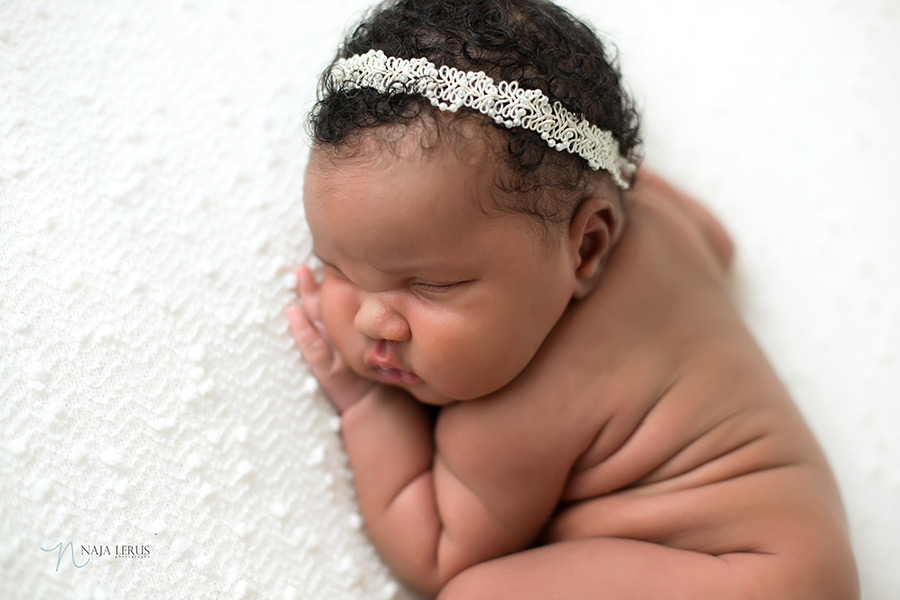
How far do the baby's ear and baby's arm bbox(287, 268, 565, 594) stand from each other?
27cm

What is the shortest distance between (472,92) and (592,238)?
0.35 m

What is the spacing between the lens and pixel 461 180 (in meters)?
1.04

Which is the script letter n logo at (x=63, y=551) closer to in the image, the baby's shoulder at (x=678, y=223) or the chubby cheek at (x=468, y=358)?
the chubby cheek at (x=468, y=358)

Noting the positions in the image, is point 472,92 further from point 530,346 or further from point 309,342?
point 309,342

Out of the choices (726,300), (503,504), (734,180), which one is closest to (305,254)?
(503,504)

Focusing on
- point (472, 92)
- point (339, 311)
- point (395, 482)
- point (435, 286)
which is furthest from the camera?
point (395, 482)

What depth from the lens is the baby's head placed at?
1.05 m

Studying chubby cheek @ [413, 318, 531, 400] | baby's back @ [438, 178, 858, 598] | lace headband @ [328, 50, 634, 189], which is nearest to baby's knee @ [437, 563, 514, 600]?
baby's back @ [438, 178, 858, 598]

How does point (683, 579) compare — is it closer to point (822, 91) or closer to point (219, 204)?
point (219, 204)

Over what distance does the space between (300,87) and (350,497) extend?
0.77 meters

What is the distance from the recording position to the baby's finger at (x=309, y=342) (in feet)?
4.43

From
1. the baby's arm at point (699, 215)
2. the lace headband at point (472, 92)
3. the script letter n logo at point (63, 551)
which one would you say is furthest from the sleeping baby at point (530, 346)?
the script letter n logo at point (63, 551)

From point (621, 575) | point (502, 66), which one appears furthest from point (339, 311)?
point (621, 575)

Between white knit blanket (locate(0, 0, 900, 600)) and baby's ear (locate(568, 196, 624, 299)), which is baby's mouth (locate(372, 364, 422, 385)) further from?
baby's ear (locate(568, 196, 624, 299))
